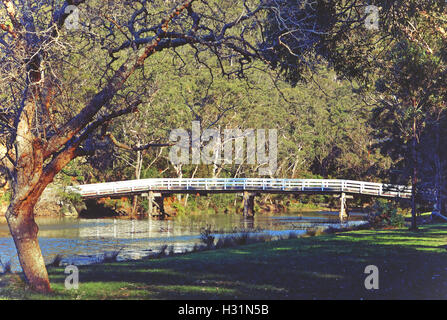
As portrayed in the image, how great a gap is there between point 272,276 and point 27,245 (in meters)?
4.64

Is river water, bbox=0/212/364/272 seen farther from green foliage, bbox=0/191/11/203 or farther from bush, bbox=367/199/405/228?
green foliage, bbox=0/191/11/203

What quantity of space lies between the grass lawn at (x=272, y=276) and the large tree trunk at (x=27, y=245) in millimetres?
240

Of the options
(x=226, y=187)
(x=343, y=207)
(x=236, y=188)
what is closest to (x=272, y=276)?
(x=226, y=187)

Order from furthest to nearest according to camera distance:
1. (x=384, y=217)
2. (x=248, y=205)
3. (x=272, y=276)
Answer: (x=248, y=205) < (x=384, y=217) < (x=272, y=276)

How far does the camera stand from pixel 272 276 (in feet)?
39.7

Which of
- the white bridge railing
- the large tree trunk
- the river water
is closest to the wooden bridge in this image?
the white bridge railing

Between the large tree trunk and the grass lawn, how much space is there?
0.24 metres

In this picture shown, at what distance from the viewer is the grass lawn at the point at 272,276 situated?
10.2m

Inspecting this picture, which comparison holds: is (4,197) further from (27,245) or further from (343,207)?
(27,245)

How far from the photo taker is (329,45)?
15.9 metres

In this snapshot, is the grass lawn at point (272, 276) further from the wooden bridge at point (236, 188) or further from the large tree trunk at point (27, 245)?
the wooden bridge at point (236, 188)

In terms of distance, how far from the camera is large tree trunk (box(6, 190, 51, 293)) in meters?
10.1
